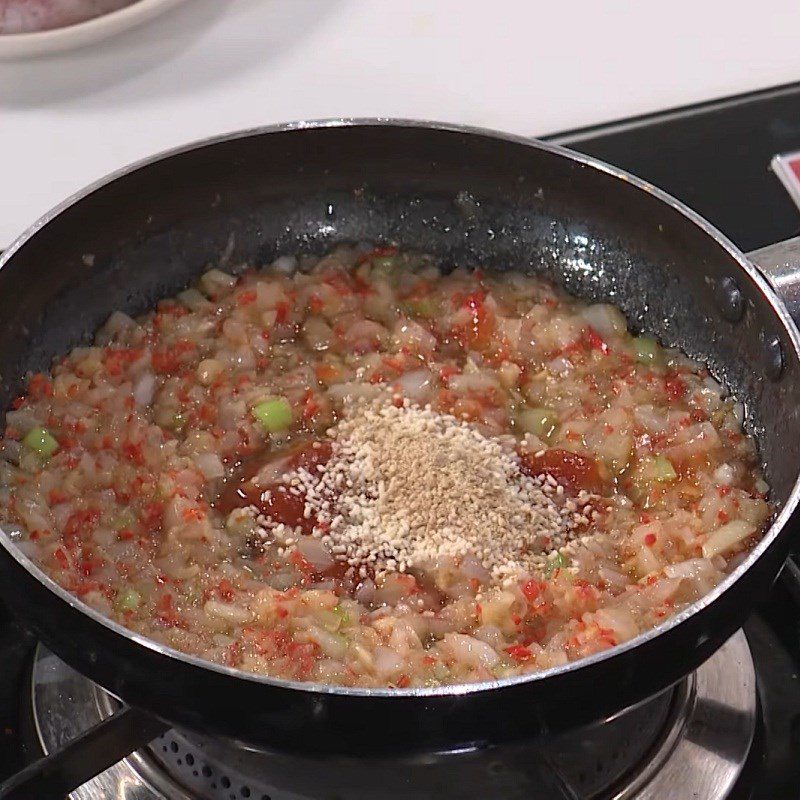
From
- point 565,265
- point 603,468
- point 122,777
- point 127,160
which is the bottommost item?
point 122,777

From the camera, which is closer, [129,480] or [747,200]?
[129,480]

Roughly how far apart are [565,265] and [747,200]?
533 millimetres

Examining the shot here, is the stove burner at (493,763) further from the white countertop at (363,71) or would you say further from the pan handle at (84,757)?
the white countertop at (363,71)

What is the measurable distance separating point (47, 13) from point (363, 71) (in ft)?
1.69

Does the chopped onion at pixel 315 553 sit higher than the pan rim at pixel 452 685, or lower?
lower

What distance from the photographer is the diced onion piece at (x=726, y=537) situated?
1318mm

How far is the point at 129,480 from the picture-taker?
4.53ft

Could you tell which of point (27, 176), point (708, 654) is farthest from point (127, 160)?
point (708, 654)

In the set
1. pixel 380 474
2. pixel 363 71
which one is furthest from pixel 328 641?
pixel 363 71

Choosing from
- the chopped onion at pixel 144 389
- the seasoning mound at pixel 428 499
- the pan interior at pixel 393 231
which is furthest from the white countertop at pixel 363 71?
the seasoning mound at pixel 428 499

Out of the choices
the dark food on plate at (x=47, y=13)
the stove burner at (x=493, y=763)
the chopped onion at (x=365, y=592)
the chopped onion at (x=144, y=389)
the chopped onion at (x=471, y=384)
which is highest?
the dark food on plate at (x=47, y=13)

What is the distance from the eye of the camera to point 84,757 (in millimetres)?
1082

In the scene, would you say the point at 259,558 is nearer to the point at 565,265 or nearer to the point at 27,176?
the point at 565,265

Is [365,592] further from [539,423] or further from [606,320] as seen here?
[606,320]
